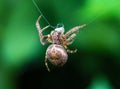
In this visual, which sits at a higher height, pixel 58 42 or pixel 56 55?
pixel 58 42

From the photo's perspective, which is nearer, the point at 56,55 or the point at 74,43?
the point at 56,55

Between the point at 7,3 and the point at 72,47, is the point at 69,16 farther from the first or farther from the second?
the point at 7,3

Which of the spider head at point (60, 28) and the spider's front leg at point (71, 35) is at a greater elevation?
the spider head at point (60, 28)

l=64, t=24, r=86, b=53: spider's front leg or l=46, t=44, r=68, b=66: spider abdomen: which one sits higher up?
l=64, t=24, r=86, b=53: spider's front leg

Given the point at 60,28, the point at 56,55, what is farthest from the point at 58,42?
the point at 56,55

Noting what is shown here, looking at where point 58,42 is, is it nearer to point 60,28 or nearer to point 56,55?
point 60,28

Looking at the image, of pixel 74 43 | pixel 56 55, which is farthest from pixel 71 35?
pixel 56 55
